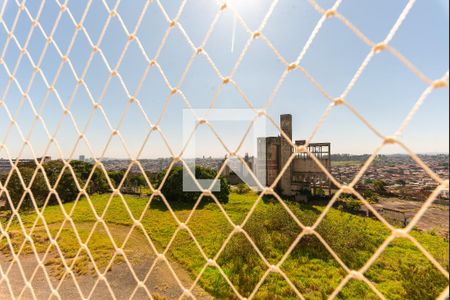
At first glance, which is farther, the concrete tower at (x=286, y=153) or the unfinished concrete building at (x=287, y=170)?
the unfinished concrete building at (x=287, y=170)

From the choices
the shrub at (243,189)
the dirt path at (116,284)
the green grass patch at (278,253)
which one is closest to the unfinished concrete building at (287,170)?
the shrub at (243,189)

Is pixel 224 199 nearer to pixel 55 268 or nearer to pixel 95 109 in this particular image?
pixel 55 268

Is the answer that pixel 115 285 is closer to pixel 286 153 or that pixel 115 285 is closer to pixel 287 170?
pixel 286 153

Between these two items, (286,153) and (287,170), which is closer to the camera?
(286,153)

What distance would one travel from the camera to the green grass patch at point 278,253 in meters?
4.29

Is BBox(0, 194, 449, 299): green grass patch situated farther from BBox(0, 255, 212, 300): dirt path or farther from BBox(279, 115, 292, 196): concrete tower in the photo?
BBox(279, 115, 292, 196): concrete tower

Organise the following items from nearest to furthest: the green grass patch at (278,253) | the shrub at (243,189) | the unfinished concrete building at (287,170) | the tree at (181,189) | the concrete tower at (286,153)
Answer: the green grass patch at (278,253) → the tree at (181,189) → the concrete tower at (286,153) → the unfinished concrete building at (287,170) → the shrub at (243,189)

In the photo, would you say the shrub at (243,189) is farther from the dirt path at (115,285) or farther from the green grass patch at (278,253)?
the dirt path at (115,285)

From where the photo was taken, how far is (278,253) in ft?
19.3

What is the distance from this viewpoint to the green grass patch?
4.29 meters

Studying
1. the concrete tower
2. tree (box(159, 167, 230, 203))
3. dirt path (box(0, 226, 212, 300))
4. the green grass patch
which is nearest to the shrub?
the concrete tower

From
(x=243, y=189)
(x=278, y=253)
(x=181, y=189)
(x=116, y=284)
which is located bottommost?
(x=243, y=189)

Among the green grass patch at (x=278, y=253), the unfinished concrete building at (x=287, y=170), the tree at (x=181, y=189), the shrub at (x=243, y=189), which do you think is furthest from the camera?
the shrub at (x=243, y=189)

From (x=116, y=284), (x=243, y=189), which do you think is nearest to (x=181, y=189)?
(x=243, y=189)
